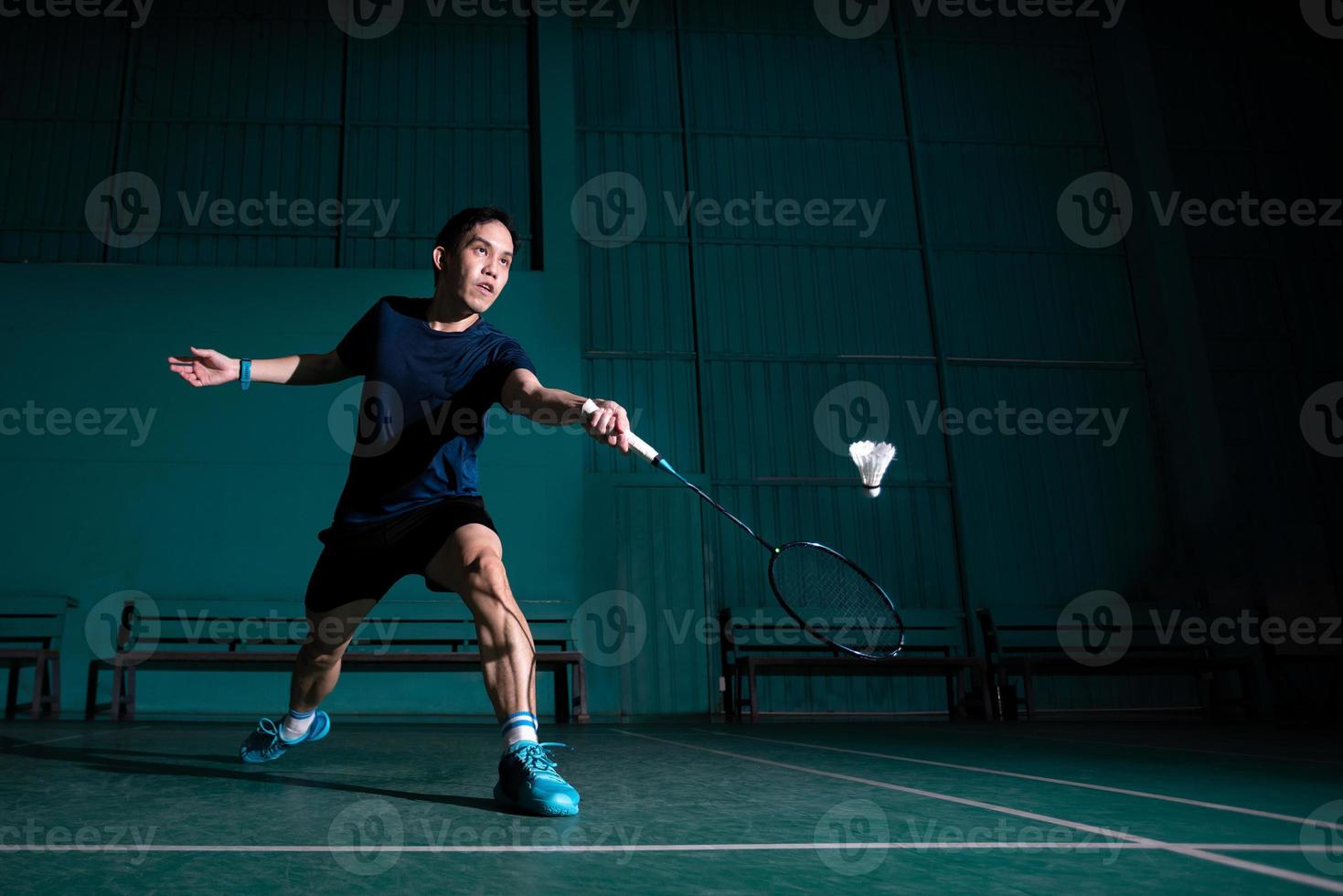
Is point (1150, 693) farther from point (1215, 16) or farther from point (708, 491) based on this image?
point (1215, 16)

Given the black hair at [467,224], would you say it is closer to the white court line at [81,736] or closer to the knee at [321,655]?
the knee at [321,655]

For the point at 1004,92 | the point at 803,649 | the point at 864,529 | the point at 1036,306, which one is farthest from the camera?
the point at 1004,92

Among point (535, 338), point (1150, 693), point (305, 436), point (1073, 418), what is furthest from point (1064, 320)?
point (305, 436)

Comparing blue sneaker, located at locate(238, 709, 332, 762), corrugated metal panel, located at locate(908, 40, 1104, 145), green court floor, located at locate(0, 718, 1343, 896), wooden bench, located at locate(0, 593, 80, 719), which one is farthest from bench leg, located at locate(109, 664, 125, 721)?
corrugated metal panel, located at locate(908, 40, 1104, 145)

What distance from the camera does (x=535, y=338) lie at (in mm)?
9320

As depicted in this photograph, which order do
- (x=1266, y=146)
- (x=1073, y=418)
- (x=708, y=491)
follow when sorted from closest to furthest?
1. (x=708, y=491)
2. (x=1073, y=418)
3. (x=1266, y=146)

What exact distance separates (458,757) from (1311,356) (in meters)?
11.3

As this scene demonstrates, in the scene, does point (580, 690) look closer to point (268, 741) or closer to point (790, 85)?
point (268, 741)

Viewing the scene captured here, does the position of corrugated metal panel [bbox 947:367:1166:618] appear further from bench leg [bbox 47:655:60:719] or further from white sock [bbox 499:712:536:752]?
bench leg [bbox 47:655:60:719]

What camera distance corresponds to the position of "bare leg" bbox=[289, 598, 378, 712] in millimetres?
2805

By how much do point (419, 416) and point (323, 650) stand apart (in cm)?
80

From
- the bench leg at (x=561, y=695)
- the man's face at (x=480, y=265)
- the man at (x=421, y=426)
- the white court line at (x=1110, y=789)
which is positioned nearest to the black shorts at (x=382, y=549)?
the man at (x=421, y=426)

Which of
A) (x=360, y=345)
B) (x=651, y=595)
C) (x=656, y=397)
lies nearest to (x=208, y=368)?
(x=360, y=345)

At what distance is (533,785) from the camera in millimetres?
2139
